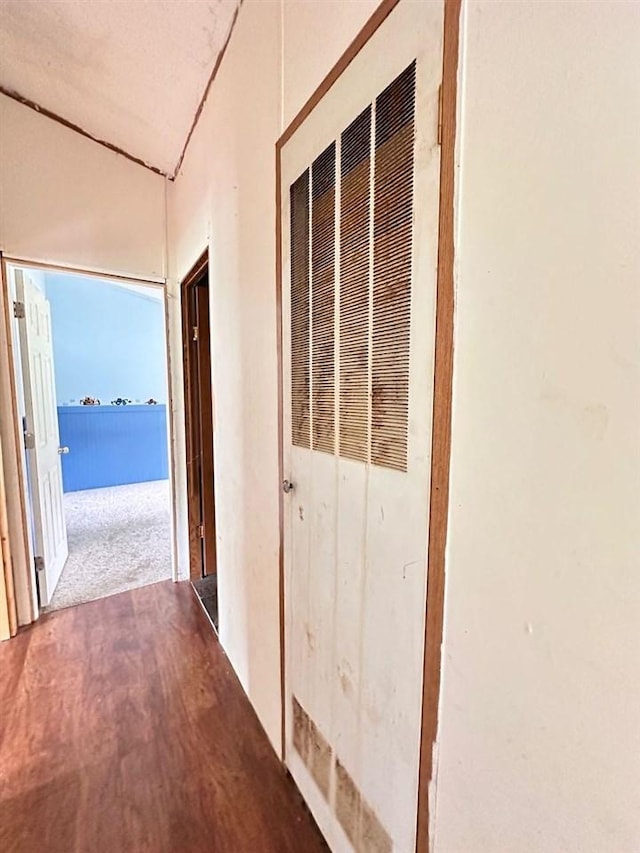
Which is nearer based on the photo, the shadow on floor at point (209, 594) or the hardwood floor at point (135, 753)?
the hardwood floor at point (135, 753)

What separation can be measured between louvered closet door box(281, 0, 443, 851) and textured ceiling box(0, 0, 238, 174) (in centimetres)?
86

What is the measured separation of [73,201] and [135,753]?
2.67 meters

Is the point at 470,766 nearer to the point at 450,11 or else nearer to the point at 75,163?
the point at 450,11

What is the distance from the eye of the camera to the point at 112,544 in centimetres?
320

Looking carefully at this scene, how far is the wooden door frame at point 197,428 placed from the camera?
240 centimetres

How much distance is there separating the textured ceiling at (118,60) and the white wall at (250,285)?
0.37 ft

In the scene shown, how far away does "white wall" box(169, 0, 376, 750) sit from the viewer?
3.31 feet

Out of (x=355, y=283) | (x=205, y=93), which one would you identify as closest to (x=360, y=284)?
(x=355, y=283)

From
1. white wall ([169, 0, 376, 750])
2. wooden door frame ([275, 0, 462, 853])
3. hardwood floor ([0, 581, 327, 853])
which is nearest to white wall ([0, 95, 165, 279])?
white wall ([169, 0, 376, 750])

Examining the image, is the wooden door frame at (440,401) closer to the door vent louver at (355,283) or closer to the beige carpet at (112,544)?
the door vent louver at (355,283)

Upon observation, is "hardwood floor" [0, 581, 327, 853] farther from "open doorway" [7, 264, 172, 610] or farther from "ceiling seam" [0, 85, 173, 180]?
"ceiling seam" [0, 85, 173, 180]

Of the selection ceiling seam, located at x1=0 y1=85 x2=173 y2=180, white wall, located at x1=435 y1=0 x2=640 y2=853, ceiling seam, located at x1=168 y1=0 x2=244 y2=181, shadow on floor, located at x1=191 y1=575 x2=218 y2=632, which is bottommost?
shadow on floor, located at x1=191 y1=575 x2=218 y2=632

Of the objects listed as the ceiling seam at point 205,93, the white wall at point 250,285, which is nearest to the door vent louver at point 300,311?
the white wall at point 250,285

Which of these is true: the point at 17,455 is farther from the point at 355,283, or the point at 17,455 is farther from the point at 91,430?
the point at 91,430
